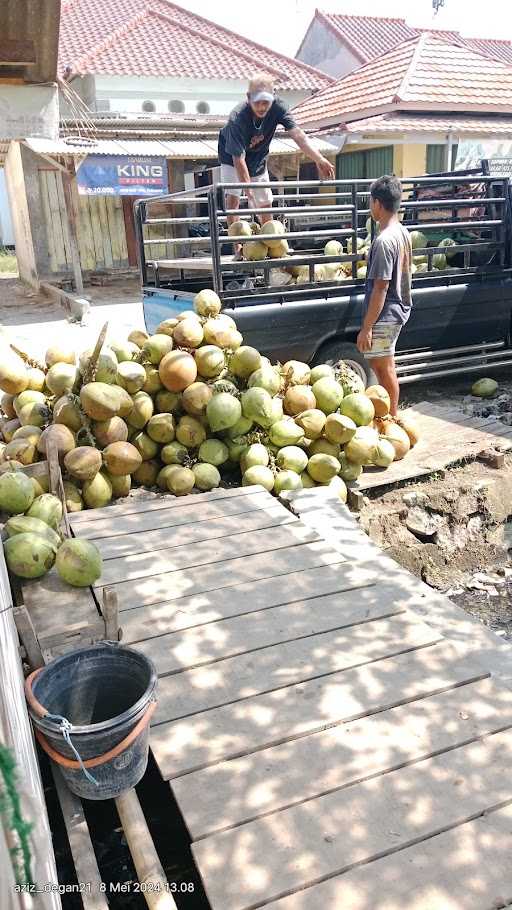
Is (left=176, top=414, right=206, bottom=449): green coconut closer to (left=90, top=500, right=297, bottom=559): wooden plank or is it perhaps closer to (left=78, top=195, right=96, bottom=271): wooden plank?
(left=90, top=500, right=297, bottom=559): wooden plank

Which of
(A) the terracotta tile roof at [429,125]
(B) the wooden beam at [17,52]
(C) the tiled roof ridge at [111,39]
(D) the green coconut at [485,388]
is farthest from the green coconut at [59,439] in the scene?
(C) the tiled roof ridge at [111,39]

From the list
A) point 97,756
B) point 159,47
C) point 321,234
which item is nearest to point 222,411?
point 321,234

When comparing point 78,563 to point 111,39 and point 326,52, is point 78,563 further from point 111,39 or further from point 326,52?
point 326,52

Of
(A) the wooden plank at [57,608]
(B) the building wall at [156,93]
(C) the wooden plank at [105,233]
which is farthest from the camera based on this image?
(B) the building wall at [156,93]

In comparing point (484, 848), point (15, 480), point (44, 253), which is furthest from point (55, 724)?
point (44, 253)

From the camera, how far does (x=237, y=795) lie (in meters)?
2.36

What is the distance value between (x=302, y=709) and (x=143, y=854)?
0.79 metres

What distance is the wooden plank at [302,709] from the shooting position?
2561 mm

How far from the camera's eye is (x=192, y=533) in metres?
4.33

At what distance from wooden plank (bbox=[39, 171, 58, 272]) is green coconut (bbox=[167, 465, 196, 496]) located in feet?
53.5

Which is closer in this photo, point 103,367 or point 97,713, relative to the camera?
point 97,713

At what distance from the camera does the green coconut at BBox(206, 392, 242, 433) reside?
5.02 m

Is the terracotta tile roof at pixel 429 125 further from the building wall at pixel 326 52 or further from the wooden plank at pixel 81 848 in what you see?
the wooden plank at pixel 81 848

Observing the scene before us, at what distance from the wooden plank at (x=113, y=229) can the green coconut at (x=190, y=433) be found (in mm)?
16658
